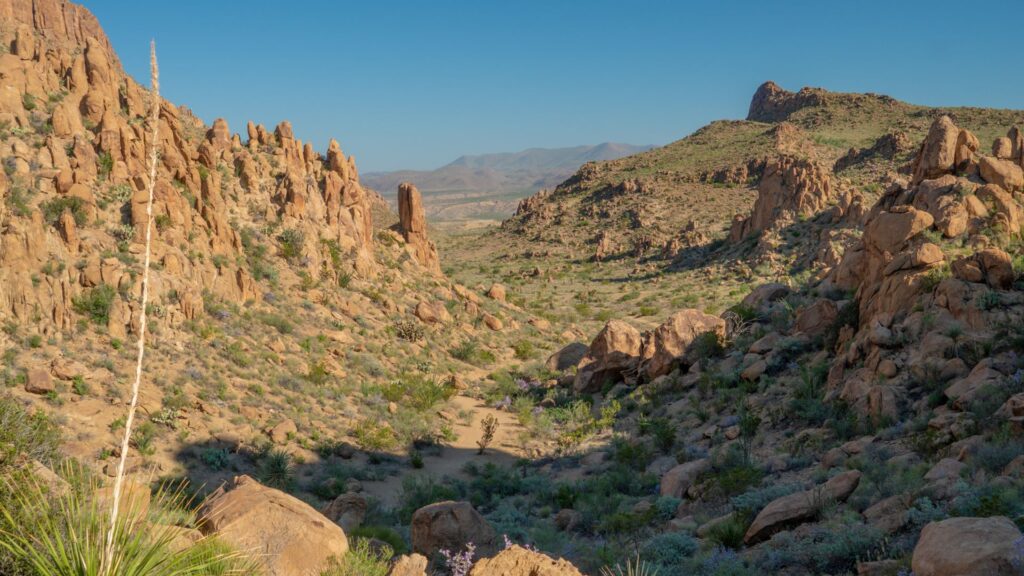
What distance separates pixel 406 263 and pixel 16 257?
18825mm

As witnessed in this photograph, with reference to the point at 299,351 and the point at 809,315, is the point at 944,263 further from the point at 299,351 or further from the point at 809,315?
the point at 299,351

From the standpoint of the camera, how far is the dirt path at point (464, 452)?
15727mm

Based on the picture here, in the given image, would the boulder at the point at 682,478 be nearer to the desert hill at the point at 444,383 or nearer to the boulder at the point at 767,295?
the desert hill at the point at 444,383

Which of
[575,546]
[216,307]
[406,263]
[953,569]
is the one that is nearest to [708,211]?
[406,263]

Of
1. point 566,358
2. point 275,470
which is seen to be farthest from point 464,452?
point 566,358

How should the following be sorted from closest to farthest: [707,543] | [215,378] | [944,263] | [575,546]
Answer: [707,543] < [575,546] < [944,263] < [215,378]

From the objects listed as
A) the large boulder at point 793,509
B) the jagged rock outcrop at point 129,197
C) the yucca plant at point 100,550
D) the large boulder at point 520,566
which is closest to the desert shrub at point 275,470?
the jagged rock outcrop at point 129,197

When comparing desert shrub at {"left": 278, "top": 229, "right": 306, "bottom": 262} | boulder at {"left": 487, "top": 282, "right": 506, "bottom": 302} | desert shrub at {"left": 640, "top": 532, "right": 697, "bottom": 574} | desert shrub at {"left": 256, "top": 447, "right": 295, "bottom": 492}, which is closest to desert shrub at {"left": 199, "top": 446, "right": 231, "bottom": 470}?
desert shrub at {"left": 256, "top": 447, "right": 295, "bottom": 492}

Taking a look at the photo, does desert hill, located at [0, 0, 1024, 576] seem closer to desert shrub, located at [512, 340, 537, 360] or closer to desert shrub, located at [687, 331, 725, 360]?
desert shrub, located at [687, 331, 725, 360]

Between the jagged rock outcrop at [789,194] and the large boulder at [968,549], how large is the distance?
3970 centimetres

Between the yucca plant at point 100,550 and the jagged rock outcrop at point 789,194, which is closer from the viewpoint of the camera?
the yucca plant at point 100,550

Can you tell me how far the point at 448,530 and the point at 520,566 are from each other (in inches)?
135

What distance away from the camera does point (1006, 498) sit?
22.2 ft

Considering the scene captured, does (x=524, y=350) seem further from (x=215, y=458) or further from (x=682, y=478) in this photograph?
(x=682, y=478)
